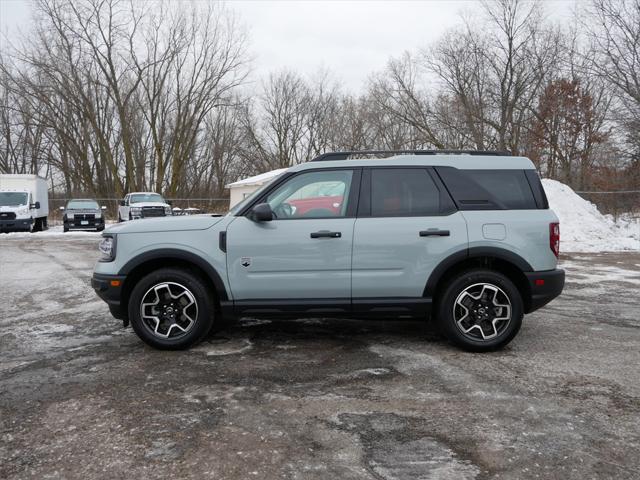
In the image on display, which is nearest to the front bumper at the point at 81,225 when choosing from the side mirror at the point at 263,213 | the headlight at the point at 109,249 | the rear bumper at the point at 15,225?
the rear bumper at the point at 15,225

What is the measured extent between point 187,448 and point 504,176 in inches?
145

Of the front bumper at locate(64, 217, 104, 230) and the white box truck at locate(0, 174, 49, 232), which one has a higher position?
the white box truck at locate(0, 174, 49, 232)

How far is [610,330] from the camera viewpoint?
18.7 ft

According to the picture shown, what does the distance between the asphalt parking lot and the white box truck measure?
18.4 metres

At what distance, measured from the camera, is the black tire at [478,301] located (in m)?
4.77

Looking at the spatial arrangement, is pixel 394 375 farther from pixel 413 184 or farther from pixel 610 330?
pixel 610 330

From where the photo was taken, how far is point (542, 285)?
189 inches

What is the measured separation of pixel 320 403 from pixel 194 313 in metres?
1.79

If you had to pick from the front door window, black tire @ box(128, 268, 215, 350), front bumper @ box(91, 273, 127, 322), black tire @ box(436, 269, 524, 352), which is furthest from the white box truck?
black tire @ box(436, 269, 524, 352)

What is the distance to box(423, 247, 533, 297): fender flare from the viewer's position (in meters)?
4.74

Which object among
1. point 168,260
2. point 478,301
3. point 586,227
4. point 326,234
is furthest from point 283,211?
point 586,227

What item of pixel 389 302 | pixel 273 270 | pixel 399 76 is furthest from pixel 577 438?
pixel 399 76

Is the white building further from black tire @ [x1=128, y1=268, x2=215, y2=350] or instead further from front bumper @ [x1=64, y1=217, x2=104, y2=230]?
black tire @ [x1=128, y1=268, x2=215, y2=350]

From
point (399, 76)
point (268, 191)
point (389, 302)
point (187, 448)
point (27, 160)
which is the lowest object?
point (187, 448)
